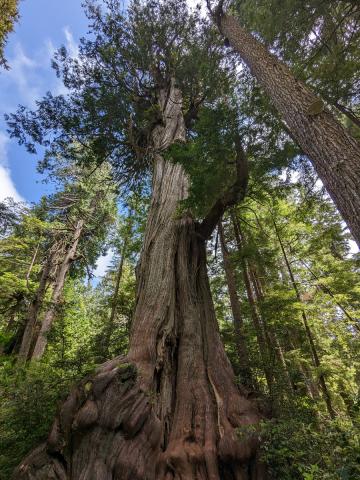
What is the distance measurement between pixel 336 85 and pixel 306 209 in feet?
8.80

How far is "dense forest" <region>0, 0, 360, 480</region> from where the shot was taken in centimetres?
267

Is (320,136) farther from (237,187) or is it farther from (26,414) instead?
(26,414)

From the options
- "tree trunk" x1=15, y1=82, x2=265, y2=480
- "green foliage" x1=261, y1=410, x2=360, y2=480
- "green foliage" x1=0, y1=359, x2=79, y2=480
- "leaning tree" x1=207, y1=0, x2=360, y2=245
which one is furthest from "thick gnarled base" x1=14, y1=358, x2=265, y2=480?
"leaning tree" x1=207, y1=0, x2=360, y2=245

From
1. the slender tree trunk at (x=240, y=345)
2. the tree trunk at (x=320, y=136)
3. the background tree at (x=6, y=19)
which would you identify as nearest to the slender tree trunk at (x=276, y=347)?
the slender tree trunk at (x=240, y=345)

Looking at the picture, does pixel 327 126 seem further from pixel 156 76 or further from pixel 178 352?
pixel 156 76

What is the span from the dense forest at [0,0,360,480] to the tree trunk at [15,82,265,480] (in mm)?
17

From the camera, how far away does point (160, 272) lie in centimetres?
456

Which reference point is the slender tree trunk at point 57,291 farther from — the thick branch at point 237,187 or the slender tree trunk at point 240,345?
the thick branch at point 237,187

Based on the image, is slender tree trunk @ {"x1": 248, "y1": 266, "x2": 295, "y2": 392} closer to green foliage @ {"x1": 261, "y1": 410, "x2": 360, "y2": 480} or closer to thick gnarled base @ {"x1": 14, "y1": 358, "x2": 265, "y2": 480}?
green foliage @ {"x1": 261, "y1": 410, "x2": 360, "y2": 480}

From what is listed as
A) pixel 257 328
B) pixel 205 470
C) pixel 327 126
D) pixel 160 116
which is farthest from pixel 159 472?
pixel 160 116

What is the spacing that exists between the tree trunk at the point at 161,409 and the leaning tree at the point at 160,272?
1 cm

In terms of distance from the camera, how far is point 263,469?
2721mm

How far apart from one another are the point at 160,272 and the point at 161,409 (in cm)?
203

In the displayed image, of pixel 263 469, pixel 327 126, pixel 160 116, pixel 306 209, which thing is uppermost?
pixel 160 116
